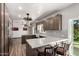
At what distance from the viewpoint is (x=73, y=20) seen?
1.85 metres

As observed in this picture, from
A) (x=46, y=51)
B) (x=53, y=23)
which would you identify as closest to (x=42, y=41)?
(x=46, y=51)

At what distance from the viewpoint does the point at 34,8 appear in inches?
73.2

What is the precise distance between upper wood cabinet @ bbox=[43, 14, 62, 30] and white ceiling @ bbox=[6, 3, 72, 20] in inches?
4.6

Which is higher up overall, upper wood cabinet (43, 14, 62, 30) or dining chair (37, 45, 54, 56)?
upper wood cabinet (43, 14, 62, 30)

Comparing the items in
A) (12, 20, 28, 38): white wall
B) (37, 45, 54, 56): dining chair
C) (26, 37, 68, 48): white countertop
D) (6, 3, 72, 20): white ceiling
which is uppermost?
(6, 3, 72, 20): white ceiling

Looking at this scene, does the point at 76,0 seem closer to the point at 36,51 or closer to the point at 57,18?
the point at 57,18

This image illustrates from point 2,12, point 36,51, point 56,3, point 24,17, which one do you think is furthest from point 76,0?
point 2,12

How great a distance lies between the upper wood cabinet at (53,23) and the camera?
185 centimetres

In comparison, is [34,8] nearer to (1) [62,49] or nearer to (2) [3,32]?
(2) [3,32]

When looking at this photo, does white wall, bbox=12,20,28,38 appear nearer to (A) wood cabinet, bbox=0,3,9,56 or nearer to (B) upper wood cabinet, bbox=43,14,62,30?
(A) wood cabinet, bbox=0,3,9,56

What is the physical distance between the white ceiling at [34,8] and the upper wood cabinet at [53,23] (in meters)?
0.12

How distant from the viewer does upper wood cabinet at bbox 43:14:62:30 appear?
6.07 ft

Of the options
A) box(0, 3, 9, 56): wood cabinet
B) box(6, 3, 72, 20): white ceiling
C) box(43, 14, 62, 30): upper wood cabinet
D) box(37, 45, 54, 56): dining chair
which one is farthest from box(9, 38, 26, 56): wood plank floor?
box(43, 14, 62, 30): upper wood cabinet

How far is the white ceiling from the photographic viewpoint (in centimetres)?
183
